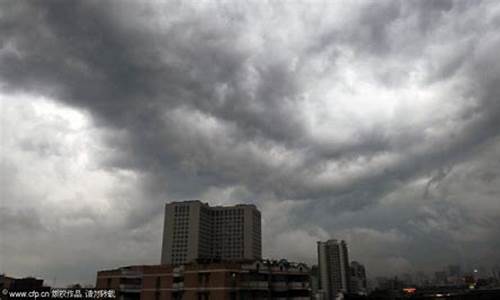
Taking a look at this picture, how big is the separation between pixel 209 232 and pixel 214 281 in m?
120

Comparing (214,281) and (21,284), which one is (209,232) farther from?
(214,281)

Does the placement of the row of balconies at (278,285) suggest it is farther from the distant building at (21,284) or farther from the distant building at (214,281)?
the distant building at (21,284)

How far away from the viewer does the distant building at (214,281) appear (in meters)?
71.4

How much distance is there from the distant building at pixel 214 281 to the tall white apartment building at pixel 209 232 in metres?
90.7

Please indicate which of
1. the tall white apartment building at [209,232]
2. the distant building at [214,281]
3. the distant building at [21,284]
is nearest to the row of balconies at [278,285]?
the distant building at [214,281]

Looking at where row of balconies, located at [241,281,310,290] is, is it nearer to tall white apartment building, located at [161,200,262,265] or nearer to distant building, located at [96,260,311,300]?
distant building, located at [96,260,311,300]

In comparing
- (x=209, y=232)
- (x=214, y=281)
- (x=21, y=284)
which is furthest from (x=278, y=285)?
(x=209, y=232)

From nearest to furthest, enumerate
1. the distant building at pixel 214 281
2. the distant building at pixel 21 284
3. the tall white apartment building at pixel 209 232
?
the distant building at pixel 214 281 < the distant building at pixel 21 284 < the tall white apartment building at pixel 209 232

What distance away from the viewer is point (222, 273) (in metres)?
71.2

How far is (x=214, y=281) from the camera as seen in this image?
71188 mm

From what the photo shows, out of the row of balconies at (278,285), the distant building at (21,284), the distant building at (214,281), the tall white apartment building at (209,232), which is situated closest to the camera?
the distant building at (214,281)

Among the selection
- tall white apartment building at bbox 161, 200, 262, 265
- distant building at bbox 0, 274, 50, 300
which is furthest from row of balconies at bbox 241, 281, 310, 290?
tall white apartment building at bbox 161, 200, 262, 265

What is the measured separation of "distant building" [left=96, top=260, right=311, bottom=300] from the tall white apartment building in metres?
90.7

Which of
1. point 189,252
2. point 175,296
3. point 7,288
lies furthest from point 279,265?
point 189,252
